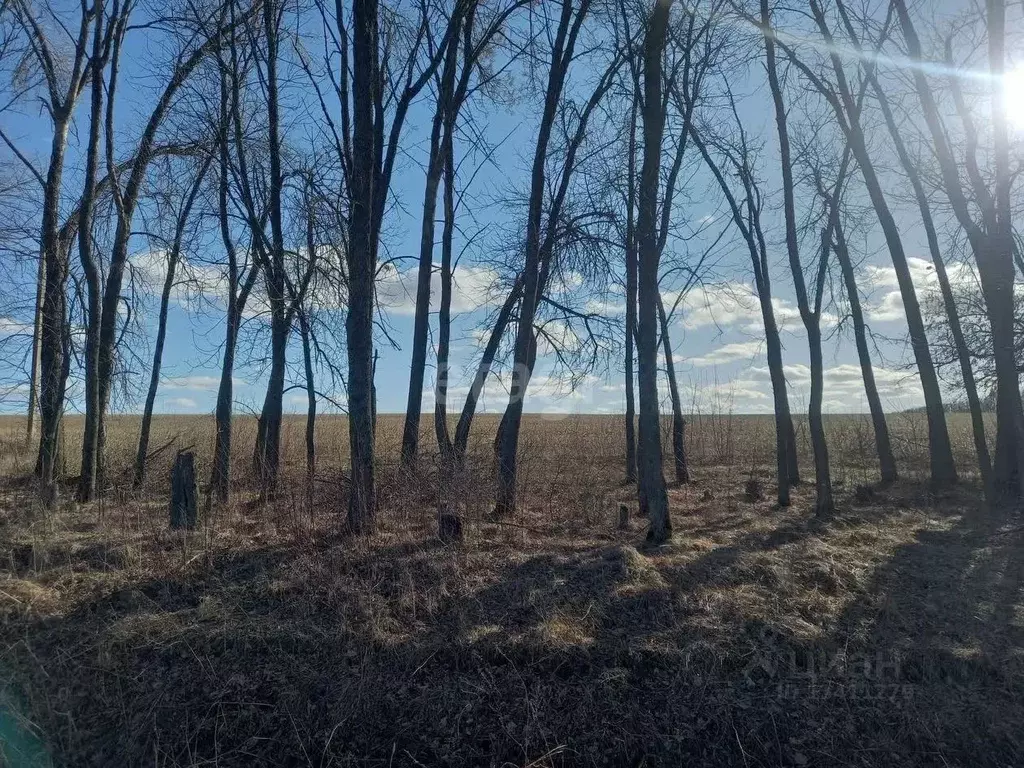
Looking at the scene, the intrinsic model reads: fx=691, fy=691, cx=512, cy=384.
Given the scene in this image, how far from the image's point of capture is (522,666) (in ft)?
17.3

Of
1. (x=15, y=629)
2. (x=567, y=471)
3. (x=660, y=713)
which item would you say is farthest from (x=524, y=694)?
(x=567, y=471)

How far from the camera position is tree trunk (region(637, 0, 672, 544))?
816 cm

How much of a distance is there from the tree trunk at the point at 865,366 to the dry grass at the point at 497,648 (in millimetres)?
6250

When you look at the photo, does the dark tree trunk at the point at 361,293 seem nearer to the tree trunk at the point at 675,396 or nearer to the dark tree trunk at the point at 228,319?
the dark tree trunk at the point at 228,319

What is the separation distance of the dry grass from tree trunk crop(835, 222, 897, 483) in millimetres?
6250

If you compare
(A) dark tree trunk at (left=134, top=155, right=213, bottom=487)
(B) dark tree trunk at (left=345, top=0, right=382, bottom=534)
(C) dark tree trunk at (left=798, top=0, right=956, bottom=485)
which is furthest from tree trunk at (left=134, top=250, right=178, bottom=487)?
(C) dark tree trunk at (left=798, top=0, right=956, bottom=485)

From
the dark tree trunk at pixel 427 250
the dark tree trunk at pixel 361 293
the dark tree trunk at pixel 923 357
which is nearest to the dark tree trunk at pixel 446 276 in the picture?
the dark tree trunk at pixel 427 250

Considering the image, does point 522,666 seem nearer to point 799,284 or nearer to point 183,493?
point 183,493

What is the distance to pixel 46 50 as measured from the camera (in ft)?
37.2

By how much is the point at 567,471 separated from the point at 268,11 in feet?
30.8

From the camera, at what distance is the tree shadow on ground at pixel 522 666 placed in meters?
4.69

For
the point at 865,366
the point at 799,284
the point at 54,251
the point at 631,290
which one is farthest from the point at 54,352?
the point at 865,366

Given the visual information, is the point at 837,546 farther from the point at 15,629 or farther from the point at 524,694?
the point at 15,629

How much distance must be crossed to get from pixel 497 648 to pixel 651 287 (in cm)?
479
